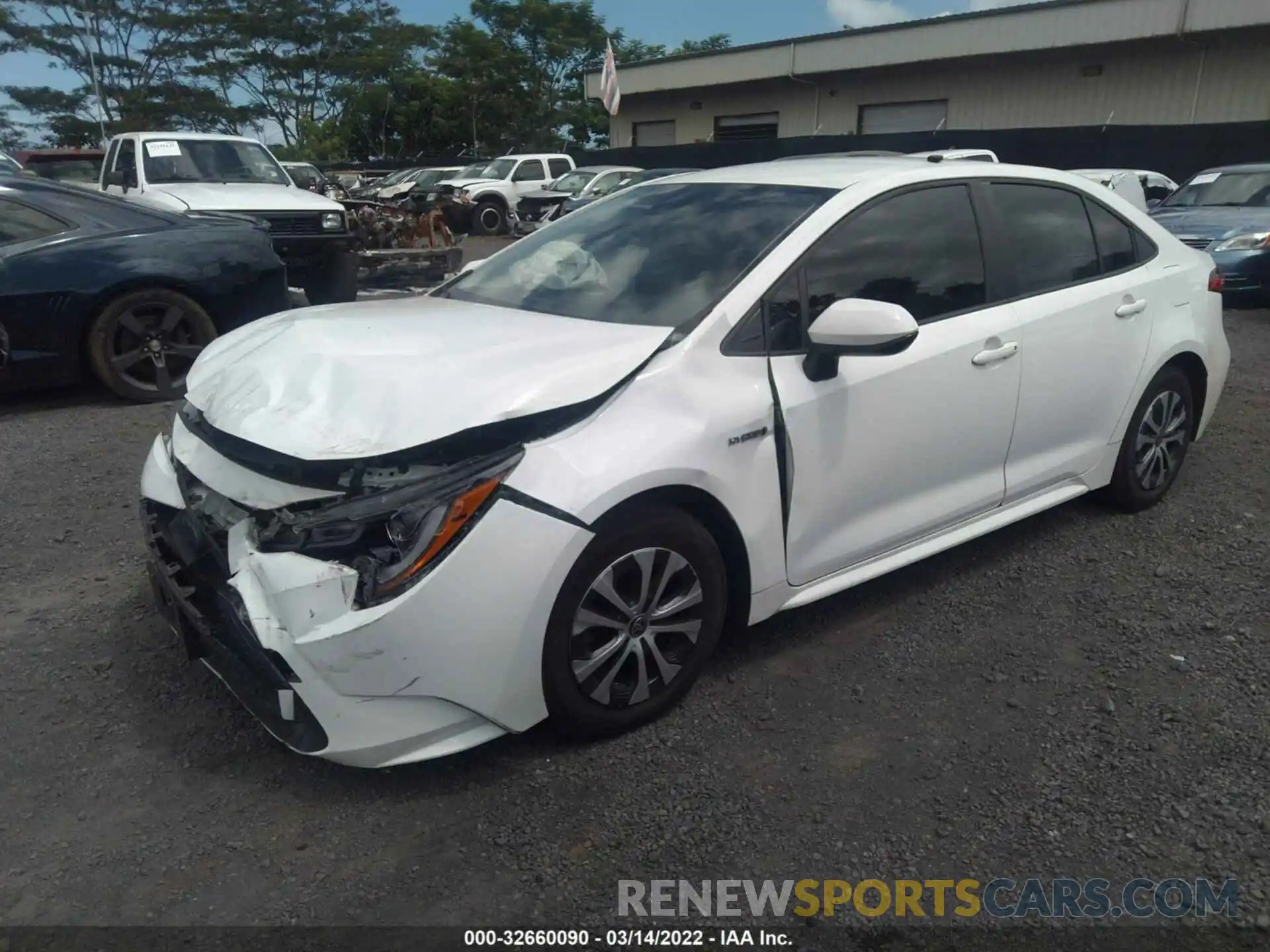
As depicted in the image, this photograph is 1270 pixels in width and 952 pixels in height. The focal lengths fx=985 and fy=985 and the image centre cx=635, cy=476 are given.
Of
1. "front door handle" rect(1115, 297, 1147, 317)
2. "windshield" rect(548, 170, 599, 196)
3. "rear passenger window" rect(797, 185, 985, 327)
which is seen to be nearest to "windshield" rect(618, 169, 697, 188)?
"rear passenger window" rect(797, 185, 985, 327)

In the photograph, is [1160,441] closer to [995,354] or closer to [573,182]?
[995,354]

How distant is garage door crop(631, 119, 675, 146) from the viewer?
115ft

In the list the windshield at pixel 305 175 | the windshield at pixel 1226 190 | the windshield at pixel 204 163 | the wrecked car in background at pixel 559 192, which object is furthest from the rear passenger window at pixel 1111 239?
the windshield at pixel 305 175

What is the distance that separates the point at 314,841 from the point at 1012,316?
2.89 m

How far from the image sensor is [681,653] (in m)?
2.90

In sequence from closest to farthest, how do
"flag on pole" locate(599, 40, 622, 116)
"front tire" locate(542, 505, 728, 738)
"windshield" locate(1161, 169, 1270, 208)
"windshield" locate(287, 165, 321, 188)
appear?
"front tire" locate(542, 505, 728, 738) → "windshield" locate(1161, 169, 1270, 208) → "windshield" locate(287, 165, 321, 188) → "flag on pole" locate(599, 40, 622, 116)

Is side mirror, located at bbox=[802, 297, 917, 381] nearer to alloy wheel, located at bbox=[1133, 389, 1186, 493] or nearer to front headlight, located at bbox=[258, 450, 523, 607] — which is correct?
front headlight, located at bbox=[258, 450, 523, 607]

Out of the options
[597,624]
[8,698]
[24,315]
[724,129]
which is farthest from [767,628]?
[724,129]

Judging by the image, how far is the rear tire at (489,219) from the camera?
21.4m

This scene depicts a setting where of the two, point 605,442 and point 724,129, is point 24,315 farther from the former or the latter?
point 724,129

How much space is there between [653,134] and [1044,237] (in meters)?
34.1

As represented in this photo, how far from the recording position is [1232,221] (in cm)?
1021

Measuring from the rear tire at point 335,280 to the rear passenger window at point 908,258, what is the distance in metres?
6.05

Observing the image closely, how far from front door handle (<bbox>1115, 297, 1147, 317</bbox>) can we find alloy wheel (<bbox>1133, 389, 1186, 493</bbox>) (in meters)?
0.44
